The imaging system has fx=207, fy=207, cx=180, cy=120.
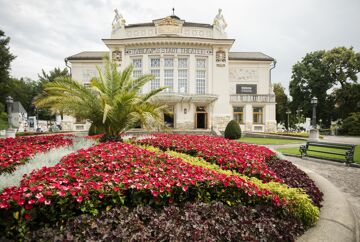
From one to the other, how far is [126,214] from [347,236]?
109 inches

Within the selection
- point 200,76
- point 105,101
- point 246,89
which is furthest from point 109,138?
point 246,89

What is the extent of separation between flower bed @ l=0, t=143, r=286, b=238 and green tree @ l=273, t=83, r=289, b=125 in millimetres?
50589

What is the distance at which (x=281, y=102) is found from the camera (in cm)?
5006

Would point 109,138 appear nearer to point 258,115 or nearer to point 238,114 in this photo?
point 238,114

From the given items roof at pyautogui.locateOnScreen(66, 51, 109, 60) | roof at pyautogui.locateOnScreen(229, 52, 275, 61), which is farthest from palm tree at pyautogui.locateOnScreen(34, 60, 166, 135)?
roof at pyautogui.locateOnScreen(229, 52, 275, 61)

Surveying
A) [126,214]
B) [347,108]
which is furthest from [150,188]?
[347,108]

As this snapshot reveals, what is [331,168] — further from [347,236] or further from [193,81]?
[193,81]

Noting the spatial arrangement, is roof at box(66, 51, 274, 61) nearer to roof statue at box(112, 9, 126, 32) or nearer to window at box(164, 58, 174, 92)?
roof statue at box(112, 9, 126, 32)

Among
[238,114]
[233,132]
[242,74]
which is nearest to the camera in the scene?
[233,132]

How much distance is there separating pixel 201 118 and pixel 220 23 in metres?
14.0

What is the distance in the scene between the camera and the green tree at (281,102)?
4903 centimetres

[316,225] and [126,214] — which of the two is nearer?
[126,214]

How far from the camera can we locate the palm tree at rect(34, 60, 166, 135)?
6.95m

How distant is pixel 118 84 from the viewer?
24.8 ft
